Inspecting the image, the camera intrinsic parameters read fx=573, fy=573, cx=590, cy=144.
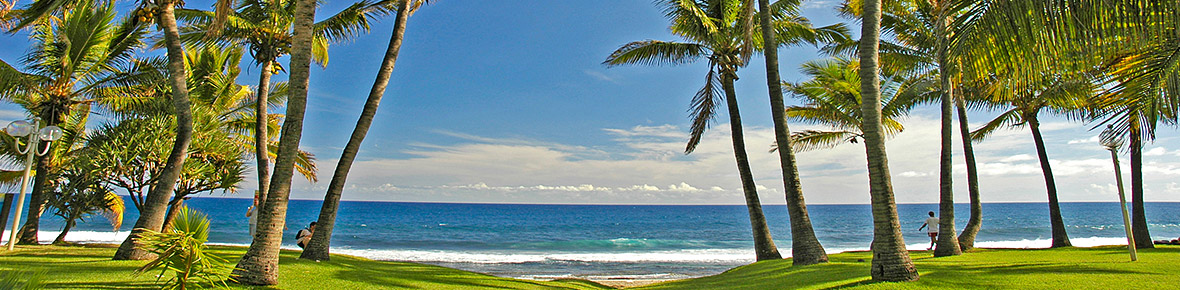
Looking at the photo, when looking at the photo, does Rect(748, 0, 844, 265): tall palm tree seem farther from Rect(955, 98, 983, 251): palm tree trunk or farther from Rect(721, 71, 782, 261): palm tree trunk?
Rect(955, 98, 983, 251): palm tree trunk

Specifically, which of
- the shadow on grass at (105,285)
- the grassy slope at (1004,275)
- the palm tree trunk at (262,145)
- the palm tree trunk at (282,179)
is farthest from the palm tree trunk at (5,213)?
the grassy slope at (1004,275)

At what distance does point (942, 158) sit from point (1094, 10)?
9498mm

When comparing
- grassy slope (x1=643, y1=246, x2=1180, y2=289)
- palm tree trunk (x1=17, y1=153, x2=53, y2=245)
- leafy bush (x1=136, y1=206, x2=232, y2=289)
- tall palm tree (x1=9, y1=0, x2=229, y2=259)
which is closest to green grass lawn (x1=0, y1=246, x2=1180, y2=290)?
grassy slope (x1=643, y1=246, x2=1180, y2=289)

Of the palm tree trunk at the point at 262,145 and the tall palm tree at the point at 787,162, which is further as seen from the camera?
the tall palm tree at the point at 787,162

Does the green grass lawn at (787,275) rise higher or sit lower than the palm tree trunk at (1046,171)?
lower

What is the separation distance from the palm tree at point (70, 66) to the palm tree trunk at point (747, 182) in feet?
39.9

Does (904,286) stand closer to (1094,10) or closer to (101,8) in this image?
(1094,10)

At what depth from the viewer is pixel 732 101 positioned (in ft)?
42.4

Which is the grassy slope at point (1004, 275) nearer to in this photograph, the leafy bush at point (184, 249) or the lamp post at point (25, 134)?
the leafy bush at point (184, 249)

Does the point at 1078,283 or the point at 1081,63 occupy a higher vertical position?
the point at 1081,63

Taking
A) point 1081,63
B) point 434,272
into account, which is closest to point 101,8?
Result: point 434,272

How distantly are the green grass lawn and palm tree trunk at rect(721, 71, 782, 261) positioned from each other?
5.93 feet

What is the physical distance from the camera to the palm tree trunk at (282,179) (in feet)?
22.7

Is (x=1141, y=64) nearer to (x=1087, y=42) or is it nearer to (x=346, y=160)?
(x=1087, y=42)
